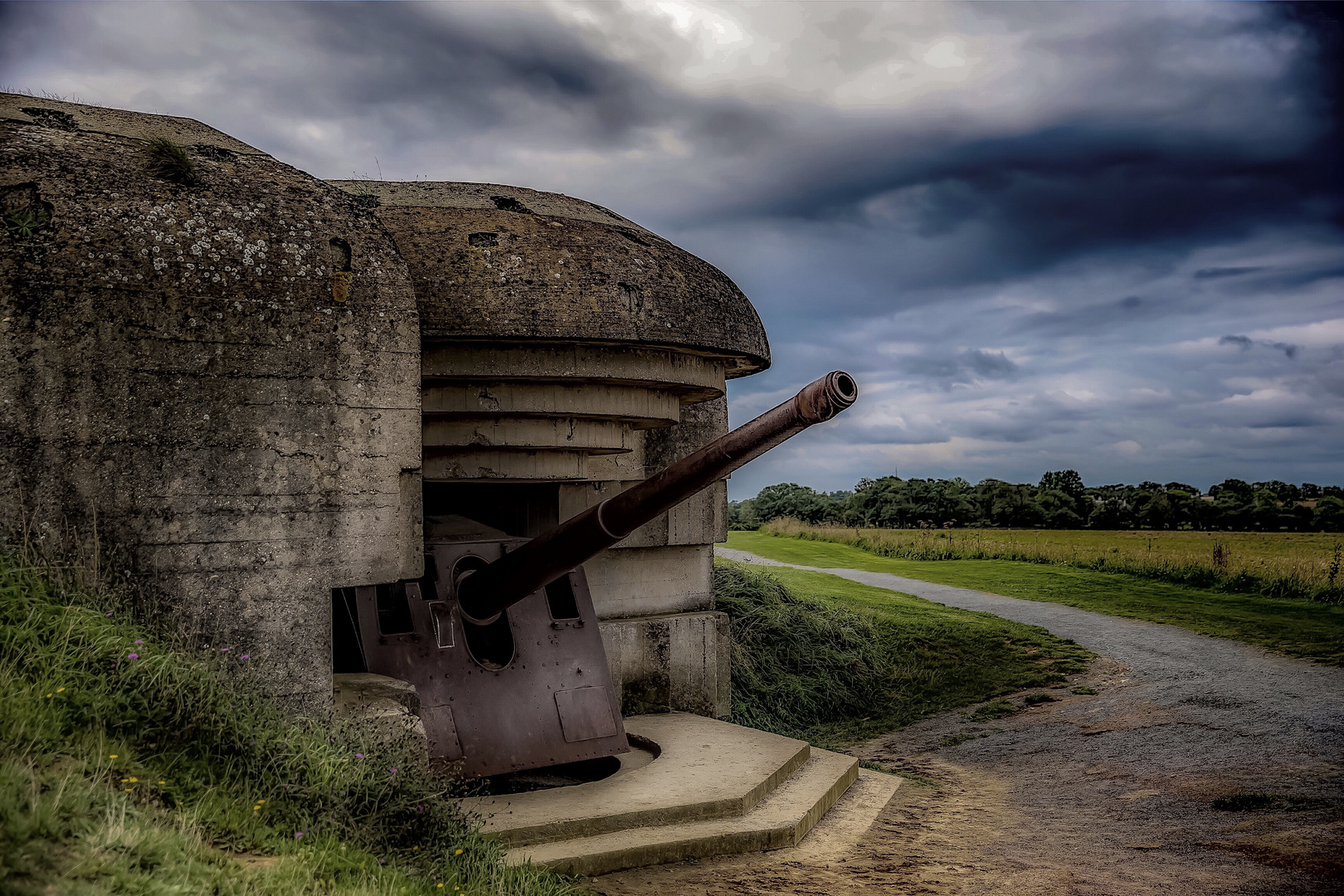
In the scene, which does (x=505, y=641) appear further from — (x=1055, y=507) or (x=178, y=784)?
(x=1055, y=507)

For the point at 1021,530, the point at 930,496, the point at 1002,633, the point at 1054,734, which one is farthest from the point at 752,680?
the point at 930,496

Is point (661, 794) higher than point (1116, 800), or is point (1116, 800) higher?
point (661, 794)

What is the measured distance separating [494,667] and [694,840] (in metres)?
1.49

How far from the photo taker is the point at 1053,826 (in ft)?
16.8

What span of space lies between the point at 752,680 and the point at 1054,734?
9.09ft

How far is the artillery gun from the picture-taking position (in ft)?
15.9

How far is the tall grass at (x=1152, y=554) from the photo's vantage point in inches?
490

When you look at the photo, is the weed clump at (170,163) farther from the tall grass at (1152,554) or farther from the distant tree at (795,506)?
the distant tree at (795,506)

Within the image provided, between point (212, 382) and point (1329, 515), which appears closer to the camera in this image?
point (212, 382)

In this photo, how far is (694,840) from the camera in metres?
4.50

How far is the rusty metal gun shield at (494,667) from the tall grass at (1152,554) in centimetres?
1041

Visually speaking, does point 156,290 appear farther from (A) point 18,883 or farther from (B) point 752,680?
(B) point 752,680

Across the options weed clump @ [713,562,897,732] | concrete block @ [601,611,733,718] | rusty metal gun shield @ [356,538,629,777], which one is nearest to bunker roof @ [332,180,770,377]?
rusty metal gun shield @ [356,538,629,777]

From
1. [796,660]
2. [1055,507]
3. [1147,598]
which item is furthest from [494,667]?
[1055,507]
